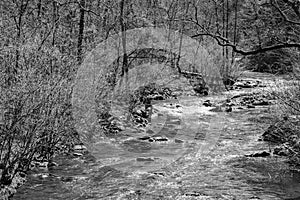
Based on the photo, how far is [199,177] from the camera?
28.3 feet

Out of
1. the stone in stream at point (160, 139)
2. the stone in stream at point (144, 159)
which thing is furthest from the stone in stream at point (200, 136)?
the stone in stream at point (144, 159)

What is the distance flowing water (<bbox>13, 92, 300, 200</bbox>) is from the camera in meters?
7.55

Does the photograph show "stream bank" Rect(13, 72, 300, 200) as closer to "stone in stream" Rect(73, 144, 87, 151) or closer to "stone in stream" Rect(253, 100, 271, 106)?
"stone in stream" Rect(73, 144, 87, 151)

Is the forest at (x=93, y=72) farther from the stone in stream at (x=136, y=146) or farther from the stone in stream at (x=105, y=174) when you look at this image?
the stone in stream at (x=105, y=174)

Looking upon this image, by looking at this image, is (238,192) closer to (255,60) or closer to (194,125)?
(194,125)

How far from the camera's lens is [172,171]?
29.5 ft

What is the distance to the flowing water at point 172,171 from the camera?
7551 mm

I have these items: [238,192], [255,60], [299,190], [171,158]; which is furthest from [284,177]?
[255,60]

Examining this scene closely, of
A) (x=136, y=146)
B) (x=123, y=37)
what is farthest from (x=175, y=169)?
(x=123, y=37)

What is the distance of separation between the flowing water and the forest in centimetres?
36

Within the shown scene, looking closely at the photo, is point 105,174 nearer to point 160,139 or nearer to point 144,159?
point 144,159

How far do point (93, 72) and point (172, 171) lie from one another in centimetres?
383

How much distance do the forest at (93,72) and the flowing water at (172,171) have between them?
360 mm

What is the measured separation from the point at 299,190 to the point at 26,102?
18.0 ft
